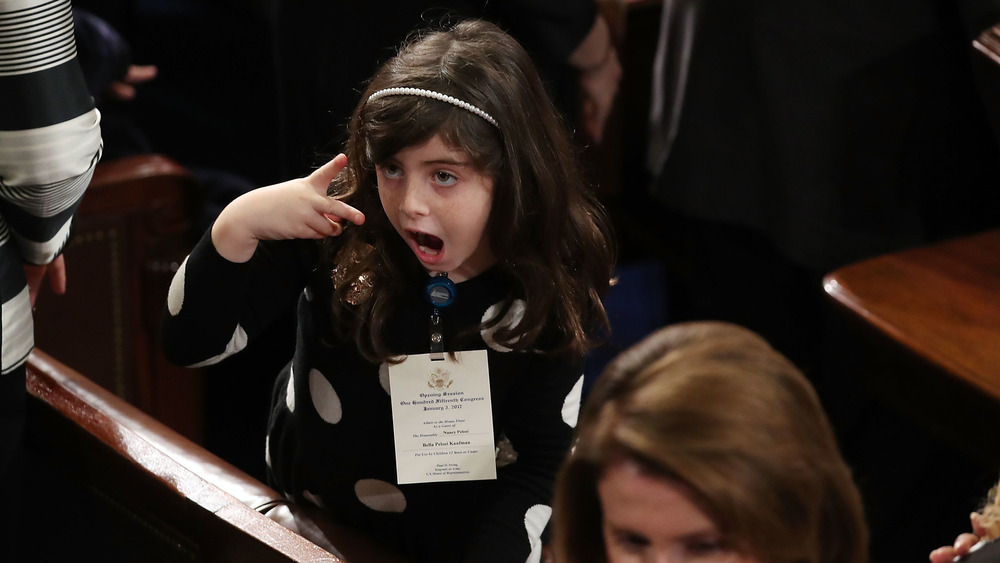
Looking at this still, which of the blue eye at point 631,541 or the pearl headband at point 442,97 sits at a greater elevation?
the pearl headband at point 442,97

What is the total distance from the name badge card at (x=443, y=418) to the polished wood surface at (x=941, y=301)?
678 mm

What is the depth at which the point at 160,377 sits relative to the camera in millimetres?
2580

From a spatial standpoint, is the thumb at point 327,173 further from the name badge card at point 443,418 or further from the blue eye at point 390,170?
the name badge card at point 443,418

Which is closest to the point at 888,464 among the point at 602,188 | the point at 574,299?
the point at 602,188

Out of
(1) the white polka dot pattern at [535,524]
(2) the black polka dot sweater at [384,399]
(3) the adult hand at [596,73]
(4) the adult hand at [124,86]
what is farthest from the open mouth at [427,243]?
(4) the adult hand at [124,86]

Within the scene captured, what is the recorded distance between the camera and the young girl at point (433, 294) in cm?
125

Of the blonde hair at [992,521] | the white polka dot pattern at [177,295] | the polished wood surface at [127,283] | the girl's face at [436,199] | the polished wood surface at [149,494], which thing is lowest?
the polished wood surface at [127,283]

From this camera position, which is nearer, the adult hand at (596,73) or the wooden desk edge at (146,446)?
the wooden desk edge at (146,446)

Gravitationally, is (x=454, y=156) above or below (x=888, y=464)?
above

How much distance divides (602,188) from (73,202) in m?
1.86

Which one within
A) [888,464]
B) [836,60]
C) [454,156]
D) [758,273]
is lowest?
[888,464]

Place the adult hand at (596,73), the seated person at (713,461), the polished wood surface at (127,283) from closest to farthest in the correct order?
1. the seated person at (713,461)
2. the adult hand at (596,73)
3. the polished wood surface at (127,283)

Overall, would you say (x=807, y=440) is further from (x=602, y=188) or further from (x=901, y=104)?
(x=602, y=188)

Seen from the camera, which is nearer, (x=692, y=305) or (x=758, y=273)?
(x=758, y=273)
